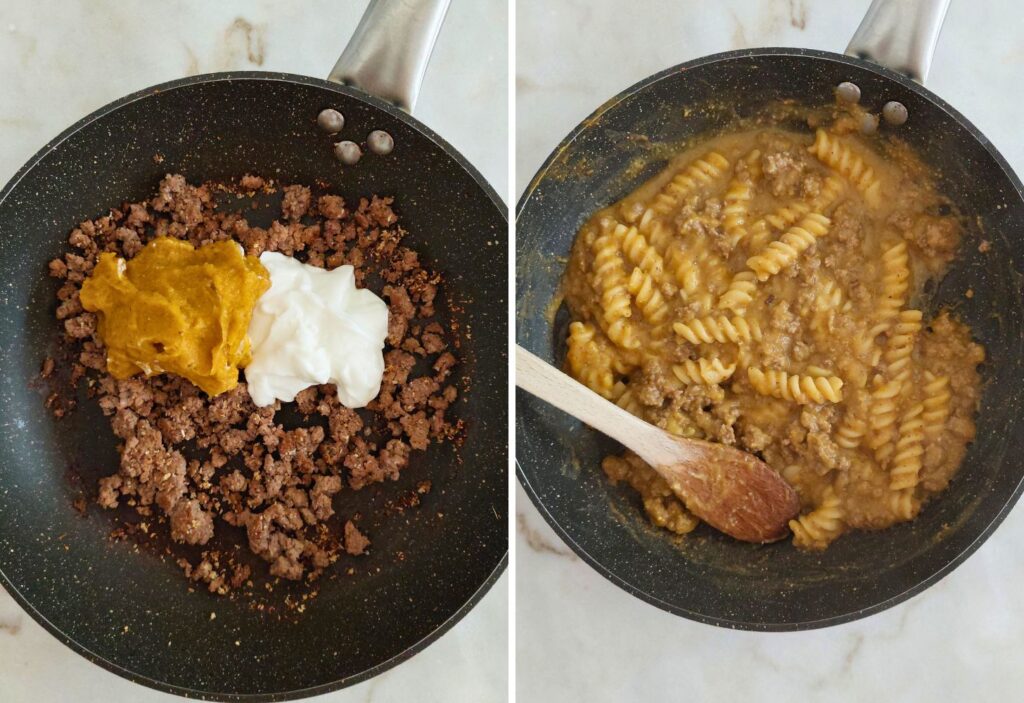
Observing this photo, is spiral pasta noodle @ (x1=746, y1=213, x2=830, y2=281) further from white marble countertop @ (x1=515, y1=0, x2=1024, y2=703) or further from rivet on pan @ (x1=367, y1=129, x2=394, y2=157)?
rivet on pan @ (x1=367, y1=129, x2=394, y2=157)

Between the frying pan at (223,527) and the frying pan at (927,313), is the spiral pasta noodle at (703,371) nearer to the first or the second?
the frying pan at (927,313)

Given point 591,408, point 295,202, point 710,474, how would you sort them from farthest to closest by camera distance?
point 295,202, point 710,474, point 591,408

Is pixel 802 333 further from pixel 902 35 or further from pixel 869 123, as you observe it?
pixel 902 35

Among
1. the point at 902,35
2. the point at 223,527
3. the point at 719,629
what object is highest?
the point at 902,35

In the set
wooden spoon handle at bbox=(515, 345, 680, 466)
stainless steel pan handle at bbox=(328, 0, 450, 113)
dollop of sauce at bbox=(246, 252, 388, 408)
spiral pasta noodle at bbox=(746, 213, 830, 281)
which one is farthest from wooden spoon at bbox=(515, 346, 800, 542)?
stainless steel pan handle at bbox=(328, 0, 450, 113)

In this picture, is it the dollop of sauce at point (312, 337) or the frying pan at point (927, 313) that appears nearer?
the frying pan at point (927, 313)

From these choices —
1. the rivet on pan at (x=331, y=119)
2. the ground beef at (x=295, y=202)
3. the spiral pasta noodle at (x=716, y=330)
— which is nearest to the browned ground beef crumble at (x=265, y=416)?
the ground beef at (x=295, y=202)

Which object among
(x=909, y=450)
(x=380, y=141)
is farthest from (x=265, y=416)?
(x=909, y=450)
